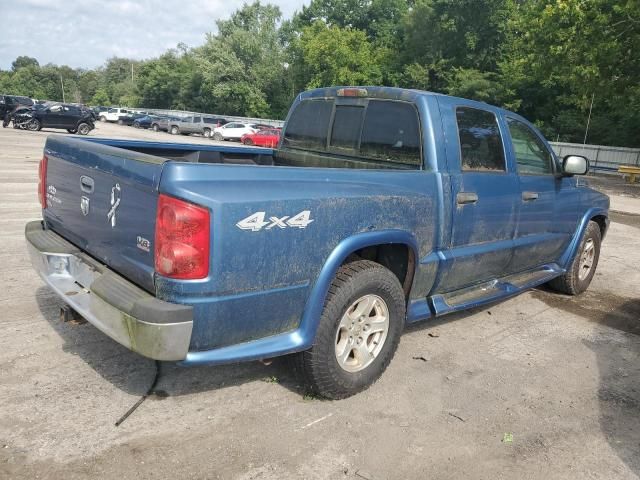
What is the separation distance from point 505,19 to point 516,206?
51.3 metres

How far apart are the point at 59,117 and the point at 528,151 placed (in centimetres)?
2805

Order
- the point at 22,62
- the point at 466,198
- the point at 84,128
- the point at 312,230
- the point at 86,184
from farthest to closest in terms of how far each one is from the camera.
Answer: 1. the point at 22,62
2. the point at 84,128
3. the point at 466,198
4. the point at 86,184
5. the point at 312,230

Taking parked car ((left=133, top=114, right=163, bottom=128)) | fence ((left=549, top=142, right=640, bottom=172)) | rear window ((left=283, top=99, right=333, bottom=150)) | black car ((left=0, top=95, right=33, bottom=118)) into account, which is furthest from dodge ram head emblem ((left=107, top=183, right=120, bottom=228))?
parked car ((left=133, top=114, right=163, bottom=128))

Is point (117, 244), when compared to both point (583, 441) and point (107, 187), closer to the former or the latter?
point (107, 187)

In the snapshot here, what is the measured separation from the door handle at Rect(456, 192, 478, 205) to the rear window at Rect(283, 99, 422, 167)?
1.23ft

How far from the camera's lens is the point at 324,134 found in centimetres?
467

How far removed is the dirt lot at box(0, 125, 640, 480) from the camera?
2.74 meters

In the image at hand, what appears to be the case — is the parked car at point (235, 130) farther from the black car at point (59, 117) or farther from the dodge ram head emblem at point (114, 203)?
the dodge ram head emblem at point (114, 203)

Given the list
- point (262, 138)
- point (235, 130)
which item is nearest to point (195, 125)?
point (235, 130)

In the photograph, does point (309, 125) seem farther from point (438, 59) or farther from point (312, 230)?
point (438, 59)

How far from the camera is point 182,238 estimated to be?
2.54 metres

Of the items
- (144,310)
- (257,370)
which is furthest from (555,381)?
(144,310)

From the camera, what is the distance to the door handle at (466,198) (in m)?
3.90

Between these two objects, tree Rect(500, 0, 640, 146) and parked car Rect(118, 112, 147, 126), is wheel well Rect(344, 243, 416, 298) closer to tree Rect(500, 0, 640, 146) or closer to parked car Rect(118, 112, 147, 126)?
tree Rect(500, 0, 640, 146)
